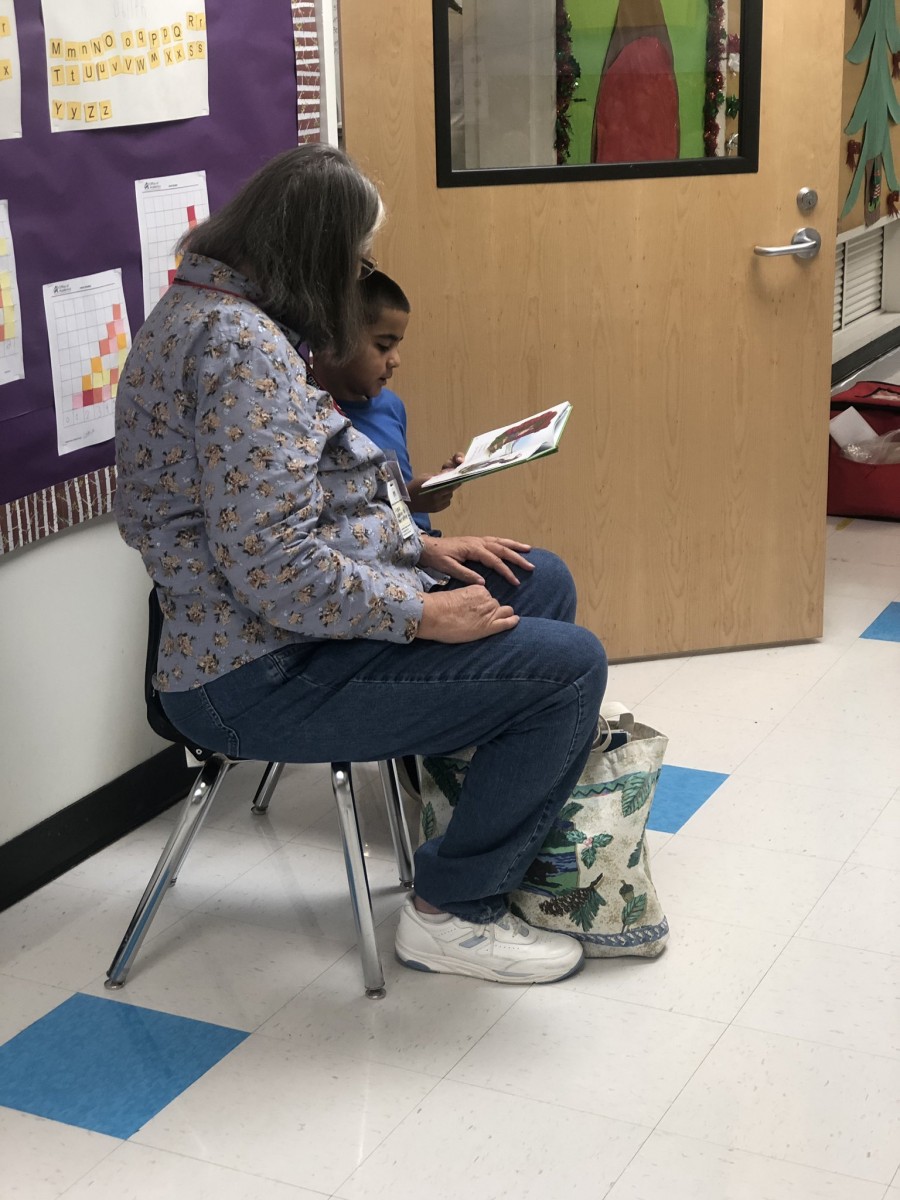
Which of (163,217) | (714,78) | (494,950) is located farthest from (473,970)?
(714,78)

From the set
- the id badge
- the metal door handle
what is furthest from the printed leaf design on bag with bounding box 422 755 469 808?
the metal door handle

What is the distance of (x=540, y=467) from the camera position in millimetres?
3078

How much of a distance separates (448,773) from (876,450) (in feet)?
8.16

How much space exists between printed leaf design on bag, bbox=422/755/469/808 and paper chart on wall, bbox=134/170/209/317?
89 centimetres

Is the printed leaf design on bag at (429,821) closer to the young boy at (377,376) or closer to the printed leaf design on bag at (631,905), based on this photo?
the printed leaf design on bag at (631,905)

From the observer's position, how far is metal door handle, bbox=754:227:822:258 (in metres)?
3.00

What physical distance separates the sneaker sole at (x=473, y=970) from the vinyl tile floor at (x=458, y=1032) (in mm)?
15

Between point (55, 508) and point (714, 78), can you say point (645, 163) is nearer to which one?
point (714, 78)

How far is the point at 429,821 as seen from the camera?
220 cm

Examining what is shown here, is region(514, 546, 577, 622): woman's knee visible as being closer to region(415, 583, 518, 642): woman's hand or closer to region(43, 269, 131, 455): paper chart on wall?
region(415, 583, 518, 642): woman's hand

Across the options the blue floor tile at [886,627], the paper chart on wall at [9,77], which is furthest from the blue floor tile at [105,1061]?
the blue floor tile at [886,627]

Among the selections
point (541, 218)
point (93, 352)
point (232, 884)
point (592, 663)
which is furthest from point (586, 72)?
point (232, 884)

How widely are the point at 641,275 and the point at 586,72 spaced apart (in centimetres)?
40

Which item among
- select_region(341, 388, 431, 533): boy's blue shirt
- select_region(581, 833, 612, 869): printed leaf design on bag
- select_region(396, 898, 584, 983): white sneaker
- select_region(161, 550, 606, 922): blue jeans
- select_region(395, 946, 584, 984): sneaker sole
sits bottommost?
select_region(395, 946, 584, 984): sneaker sole
